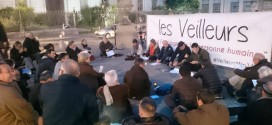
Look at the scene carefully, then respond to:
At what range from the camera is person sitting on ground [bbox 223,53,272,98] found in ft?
19.9

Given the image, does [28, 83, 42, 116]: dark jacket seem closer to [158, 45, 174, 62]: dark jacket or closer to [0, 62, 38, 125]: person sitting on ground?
[0, 62, 38, 125]: person sitting on ground

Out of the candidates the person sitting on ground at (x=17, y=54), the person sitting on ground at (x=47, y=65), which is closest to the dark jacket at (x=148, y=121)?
the person sitting on ground at (x=47, y=65)

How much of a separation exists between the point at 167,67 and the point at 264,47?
3778mm

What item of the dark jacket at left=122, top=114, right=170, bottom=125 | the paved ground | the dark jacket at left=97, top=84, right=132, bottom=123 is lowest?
the paved ground

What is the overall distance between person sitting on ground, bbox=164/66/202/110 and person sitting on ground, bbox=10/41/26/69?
6.43 m

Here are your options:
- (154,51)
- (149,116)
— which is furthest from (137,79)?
(154,51)

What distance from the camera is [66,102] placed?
10.3 ft

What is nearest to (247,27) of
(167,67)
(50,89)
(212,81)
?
(212,81)

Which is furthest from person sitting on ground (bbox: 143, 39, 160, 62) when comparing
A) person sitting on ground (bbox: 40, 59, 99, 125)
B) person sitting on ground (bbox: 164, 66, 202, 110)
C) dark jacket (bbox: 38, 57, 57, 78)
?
person sitting on ground (bbox: 40, 59, 99, 125)

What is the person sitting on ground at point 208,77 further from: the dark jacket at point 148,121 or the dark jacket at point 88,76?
the dark jacket at point 148,121

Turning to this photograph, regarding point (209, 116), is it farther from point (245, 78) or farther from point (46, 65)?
point (46, 65)

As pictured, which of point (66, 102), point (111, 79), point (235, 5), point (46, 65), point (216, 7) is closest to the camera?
point (66, 102)

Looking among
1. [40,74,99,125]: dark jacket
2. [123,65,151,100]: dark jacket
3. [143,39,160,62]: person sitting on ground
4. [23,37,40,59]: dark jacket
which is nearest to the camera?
[40,74,99,125]: dark jacket

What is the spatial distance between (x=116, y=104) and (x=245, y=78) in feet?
10.6
